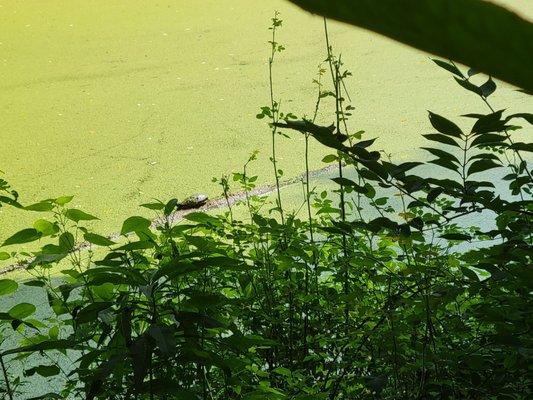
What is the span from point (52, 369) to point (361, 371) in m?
0.62

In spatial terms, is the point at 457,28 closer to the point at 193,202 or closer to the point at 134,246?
the point at 134,246

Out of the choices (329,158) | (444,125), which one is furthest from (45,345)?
(329,158)

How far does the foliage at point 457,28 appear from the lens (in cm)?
12

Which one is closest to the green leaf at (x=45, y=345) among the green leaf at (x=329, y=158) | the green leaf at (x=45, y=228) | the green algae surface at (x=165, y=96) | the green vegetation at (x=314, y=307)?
the green vegetation at (x=314, y=307)

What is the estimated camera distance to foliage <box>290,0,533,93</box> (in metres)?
0.12

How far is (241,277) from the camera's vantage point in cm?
151

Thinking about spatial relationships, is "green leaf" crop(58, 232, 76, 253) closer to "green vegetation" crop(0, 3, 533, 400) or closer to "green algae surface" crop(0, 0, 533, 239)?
"green vegetation" crop(0, 3, 533, 400)

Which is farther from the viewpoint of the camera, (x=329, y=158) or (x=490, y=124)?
(x=329, y=158)

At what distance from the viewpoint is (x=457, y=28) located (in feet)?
0.41

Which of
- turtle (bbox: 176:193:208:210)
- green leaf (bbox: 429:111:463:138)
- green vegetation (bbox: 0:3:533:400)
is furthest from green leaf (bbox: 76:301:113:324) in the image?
turtle (bbox: 176:193:208:210)

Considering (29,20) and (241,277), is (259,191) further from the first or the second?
(29,20)

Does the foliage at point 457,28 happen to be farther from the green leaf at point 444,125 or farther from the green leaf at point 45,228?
the green leaf at point 45,228

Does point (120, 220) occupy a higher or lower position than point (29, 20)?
lower

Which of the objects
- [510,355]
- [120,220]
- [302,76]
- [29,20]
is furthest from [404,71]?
[510,355]
